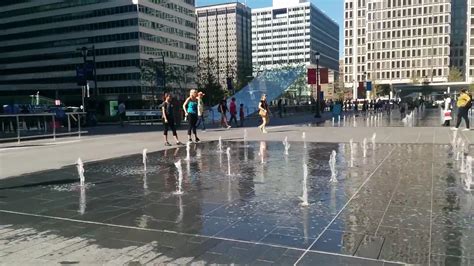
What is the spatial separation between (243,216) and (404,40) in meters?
147

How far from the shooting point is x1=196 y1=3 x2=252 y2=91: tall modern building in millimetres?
153250

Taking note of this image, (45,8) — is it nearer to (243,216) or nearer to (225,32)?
(225,32)

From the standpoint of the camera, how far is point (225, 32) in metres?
156

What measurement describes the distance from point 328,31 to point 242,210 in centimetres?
17349

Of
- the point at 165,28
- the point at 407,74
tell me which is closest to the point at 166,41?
the point at 165,28

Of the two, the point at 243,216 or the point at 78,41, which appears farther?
the point at 78,41

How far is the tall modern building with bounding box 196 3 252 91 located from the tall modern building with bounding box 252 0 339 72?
4.44 m

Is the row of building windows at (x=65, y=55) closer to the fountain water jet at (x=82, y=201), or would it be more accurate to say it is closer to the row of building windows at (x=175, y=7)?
the row of building windows at (x=175, y=7)

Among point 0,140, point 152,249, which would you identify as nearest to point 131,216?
point 152,249

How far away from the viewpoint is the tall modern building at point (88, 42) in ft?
342

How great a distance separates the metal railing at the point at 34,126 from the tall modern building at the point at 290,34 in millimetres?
120542

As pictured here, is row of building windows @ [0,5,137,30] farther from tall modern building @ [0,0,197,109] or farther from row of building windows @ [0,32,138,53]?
row of building windows @ [0,32,138,53]

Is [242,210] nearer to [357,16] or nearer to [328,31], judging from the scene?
[357,16]

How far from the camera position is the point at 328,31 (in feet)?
562
